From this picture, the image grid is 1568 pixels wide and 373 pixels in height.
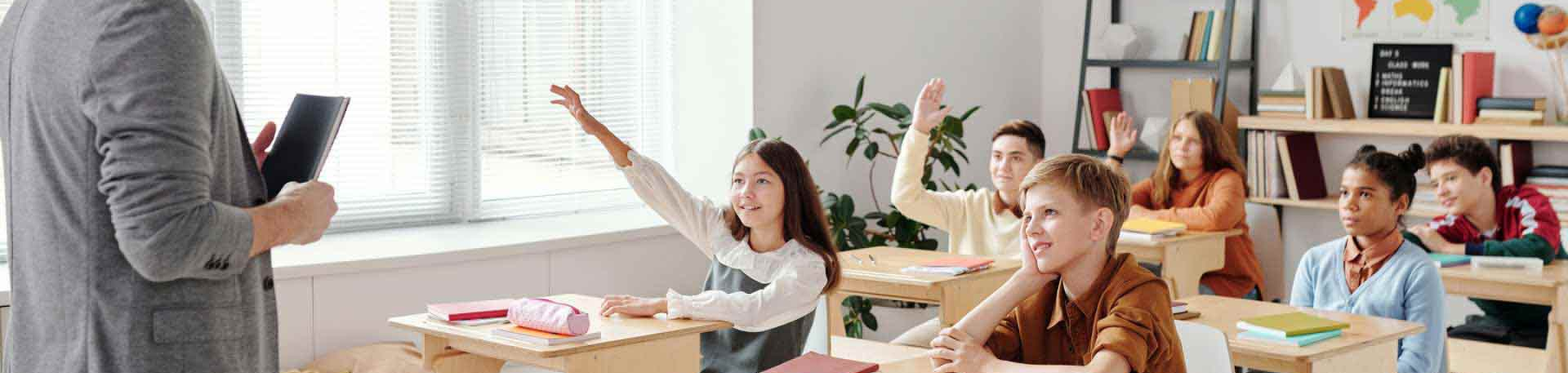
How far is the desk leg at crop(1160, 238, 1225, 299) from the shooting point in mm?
4641

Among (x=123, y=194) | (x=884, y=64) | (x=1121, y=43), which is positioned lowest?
(x=123, y=194)

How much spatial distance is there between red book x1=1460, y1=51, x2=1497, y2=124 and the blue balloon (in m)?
0.14

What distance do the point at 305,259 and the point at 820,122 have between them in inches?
84.1

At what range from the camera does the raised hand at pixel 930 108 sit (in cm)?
421

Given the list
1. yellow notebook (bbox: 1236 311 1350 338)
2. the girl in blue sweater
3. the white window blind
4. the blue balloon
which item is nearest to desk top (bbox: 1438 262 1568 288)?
the girl in blue sweater

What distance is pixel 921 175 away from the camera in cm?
455

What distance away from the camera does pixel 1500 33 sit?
5426 mm

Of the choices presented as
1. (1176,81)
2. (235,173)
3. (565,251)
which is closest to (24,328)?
(235,173)

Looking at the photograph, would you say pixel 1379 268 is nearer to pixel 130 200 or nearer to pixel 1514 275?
pixel 1514 275

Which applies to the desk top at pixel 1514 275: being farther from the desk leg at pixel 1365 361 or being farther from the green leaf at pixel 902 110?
the green leaf at pixel 902 110

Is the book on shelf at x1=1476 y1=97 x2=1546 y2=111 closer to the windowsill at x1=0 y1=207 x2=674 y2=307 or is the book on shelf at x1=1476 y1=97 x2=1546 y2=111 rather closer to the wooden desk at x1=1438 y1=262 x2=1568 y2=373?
the wooden desk at x1=1438 y1=262 x2=1568 y2=373

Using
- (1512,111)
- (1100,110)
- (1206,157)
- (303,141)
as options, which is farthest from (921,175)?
(303,141)

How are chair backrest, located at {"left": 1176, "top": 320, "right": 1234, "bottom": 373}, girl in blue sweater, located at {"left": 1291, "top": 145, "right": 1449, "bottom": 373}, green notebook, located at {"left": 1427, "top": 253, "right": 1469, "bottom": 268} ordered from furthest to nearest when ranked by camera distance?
1. green notebook, located at {"left": 1427, "top": 253, "right": 1469, "bottom": 268}
2. girl in blue sweater, located at {"left": 1291, "top": 145, "right": 1449, "bottom": 373}
3. chair backrest, located at {"left": 1176, "top": 320, "right": 1234, "bottom": 373}

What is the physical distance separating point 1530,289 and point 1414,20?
1.98 meters
